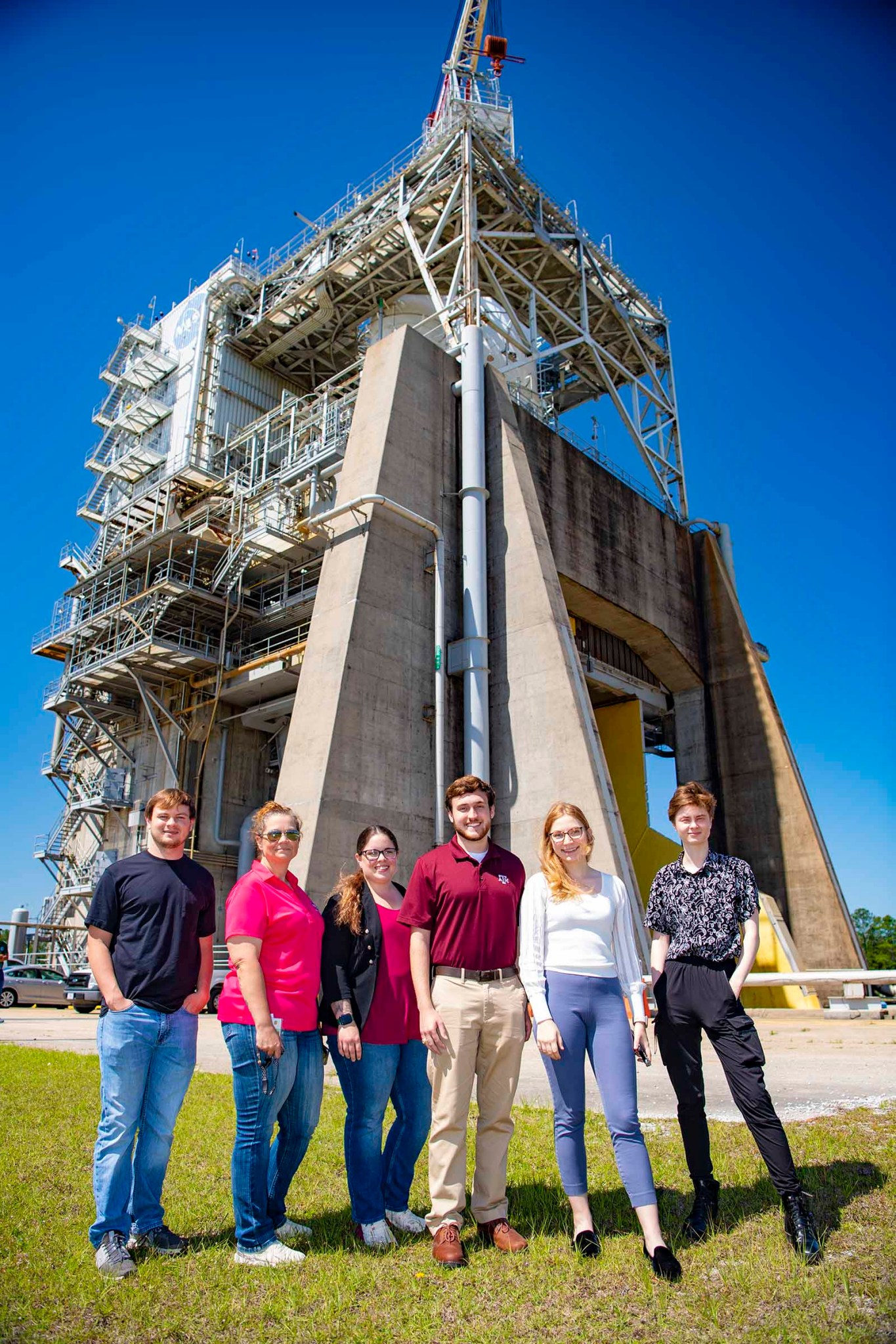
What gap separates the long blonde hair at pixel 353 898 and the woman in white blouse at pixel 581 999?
788 millimetres

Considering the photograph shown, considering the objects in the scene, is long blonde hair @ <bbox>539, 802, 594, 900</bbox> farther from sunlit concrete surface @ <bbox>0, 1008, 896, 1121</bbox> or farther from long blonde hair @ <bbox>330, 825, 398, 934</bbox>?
sunlit concrete surface @ <bbox>0, 1008, 896, 1121</bbox>

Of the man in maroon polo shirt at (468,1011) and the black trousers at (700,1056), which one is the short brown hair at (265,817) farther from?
the black trousers at (700,1056)

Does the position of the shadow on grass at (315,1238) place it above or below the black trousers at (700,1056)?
below

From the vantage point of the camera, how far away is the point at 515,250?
25.5m

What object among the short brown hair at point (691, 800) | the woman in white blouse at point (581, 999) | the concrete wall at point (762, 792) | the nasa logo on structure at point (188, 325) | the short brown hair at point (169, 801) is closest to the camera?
the woman in white blouse at point (581, 999)

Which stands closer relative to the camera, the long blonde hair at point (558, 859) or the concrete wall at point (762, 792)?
the long blonde hair at point (558, 859)

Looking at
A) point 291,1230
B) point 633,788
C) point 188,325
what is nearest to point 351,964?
point 291,1230

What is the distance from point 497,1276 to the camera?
349 cm

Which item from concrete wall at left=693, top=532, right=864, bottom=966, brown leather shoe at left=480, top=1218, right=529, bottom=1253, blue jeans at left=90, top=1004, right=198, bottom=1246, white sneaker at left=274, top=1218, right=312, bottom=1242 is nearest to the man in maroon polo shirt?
Result: brown leather shoe at left=480, top=1218, right=529, bottom=1253

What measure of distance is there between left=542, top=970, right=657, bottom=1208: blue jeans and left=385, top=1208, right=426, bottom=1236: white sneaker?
81 centimetres

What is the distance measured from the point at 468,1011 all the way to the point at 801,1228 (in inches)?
62.0

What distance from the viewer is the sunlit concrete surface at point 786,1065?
663 cm

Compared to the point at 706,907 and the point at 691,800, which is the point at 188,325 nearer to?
the point at 691,800

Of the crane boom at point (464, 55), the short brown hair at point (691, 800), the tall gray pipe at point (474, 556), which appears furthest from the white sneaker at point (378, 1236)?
the crane boom at point (464, 55)
